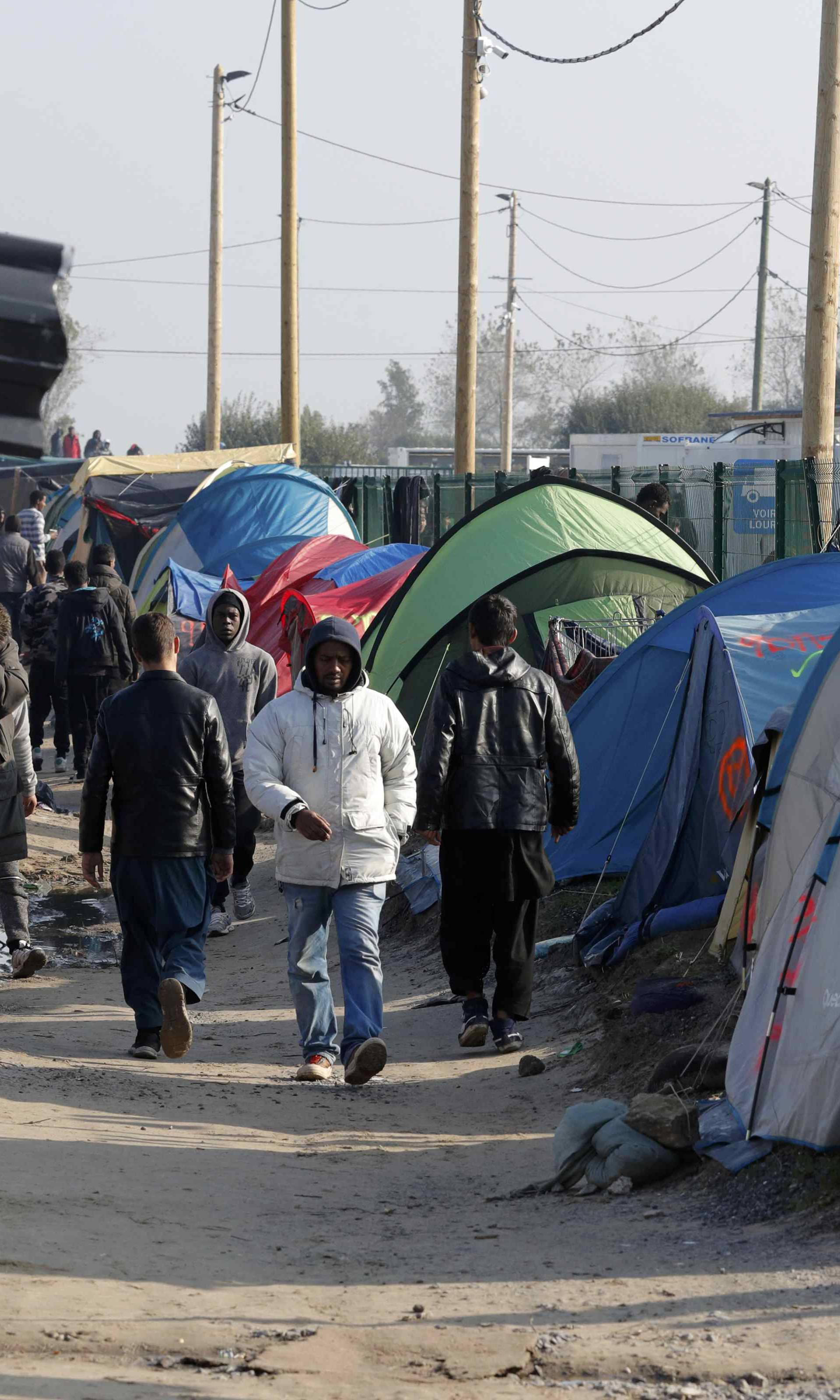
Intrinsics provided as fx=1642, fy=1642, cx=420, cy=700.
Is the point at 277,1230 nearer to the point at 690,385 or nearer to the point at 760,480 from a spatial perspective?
the point at 760,480

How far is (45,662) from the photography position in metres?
15.3

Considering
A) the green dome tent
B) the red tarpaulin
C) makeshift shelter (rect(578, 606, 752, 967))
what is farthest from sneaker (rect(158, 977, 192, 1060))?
the red tarpaulin

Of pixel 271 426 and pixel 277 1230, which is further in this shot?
pixel 271 426

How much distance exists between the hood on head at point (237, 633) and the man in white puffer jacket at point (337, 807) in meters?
3.07

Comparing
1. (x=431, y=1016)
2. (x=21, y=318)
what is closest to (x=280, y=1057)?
(x=431, y=1016)

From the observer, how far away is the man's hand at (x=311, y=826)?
6.64m

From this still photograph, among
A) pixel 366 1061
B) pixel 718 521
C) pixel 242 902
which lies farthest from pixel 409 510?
pixel 366 1061

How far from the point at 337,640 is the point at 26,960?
10.1 ft

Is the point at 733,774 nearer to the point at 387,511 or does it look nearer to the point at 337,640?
the point at 337,640

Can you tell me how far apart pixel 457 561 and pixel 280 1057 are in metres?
4.80

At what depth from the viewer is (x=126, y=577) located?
23016mm

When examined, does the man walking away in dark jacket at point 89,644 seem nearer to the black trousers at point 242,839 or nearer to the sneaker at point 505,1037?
the black trousers at point 242,839

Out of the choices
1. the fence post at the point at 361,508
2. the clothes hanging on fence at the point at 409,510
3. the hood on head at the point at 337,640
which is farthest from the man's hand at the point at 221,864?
the fence post at the point at 361,508

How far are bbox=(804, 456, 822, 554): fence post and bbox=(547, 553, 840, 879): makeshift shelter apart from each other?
15.5 ft
